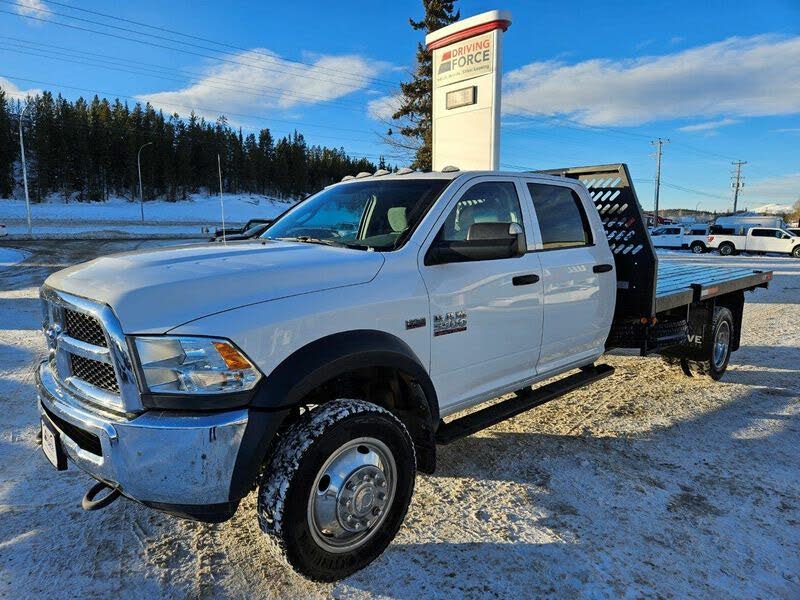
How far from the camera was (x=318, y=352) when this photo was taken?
241 centimetres

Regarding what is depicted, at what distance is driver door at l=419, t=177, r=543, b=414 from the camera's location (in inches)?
121

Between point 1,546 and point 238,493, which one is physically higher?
point 238,493

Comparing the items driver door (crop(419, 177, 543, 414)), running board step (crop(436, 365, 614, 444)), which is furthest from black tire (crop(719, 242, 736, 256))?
driver door (crop(419, 177, 543, 414))

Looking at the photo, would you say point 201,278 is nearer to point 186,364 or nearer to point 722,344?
point 186,364

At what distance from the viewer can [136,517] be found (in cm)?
308

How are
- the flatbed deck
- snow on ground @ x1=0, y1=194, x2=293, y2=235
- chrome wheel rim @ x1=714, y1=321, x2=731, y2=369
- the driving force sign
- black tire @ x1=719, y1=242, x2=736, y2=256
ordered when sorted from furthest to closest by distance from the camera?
snow on ground @ x1=0, y1=194, x2=293, y2=235 < black tire @ x1=719, y1=242, x2=736, y2=256 < the driving force sign < chrome wheel rim @ x1=714, y1=321, x2=731, y2=369 < the flatbed deck

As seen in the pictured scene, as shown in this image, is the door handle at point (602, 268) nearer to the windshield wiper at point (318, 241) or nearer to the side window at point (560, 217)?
the side window at point (560, 217)

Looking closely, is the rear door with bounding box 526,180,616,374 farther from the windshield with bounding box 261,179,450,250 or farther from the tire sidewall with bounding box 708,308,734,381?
the tire sidewall with bounding box 708,308,734,381

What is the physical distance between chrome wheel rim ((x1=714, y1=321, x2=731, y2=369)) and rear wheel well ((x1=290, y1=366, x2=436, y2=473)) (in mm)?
4351

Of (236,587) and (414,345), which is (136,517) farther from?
(414,345)

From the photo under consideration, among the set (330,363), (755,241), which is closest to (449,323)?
(330,363)

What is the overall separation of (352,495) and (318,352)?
0.70 m

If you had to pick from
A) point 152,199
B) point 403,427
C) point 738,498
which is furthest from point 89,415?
point 152,199

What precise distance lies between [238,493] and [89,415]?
72 centimetres
